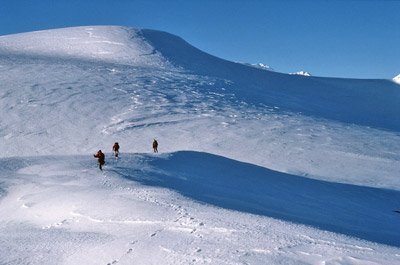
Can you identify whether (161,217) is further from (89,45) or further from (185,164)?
(89,45)

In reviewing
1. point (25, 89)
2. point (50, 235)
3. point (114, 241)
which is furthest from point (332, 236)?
point (25, 89)

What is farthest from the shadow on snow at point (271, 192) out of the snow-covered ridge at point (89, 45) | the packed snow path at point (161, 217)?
the snow-covered ridge at point (89, 45)

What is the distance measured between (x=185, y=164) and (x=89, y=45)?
32.8 meters

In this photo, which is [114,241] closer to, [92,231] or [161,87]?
[92,231]

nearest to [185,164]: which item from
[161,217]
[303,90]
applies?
[161,217]

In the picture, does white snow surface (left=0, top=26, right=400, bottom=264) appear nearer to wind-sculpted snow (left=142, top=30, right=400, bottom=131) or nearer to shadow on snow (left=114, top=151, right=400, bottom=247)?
shadow on snow (left=114, top=151, right=400, bottom=247)

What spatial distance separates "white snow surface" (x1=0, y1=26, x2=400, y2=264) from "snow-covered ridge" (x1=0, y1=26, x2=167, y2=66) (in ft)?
1.23

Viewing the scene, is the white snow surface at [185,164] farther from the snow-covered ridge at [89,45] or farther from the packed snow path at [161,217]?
the snow-covered ridge at [89,45]

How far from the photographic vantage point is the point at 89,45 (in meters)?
38.9

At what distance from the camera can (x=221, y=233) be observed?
5031 millimetres

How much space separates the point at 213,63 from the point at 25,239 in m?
35.2

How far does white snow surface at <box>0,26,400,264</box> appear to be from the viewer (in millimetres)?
5008

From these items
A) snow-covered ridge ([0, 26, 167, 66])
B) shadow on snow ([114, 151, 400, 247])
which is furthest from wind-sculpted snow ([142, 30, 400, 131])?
shadow on snow ([114, 151, 400, 247])

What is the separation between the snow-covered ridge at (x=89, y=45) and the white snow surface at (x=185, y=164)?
376 millimetres
